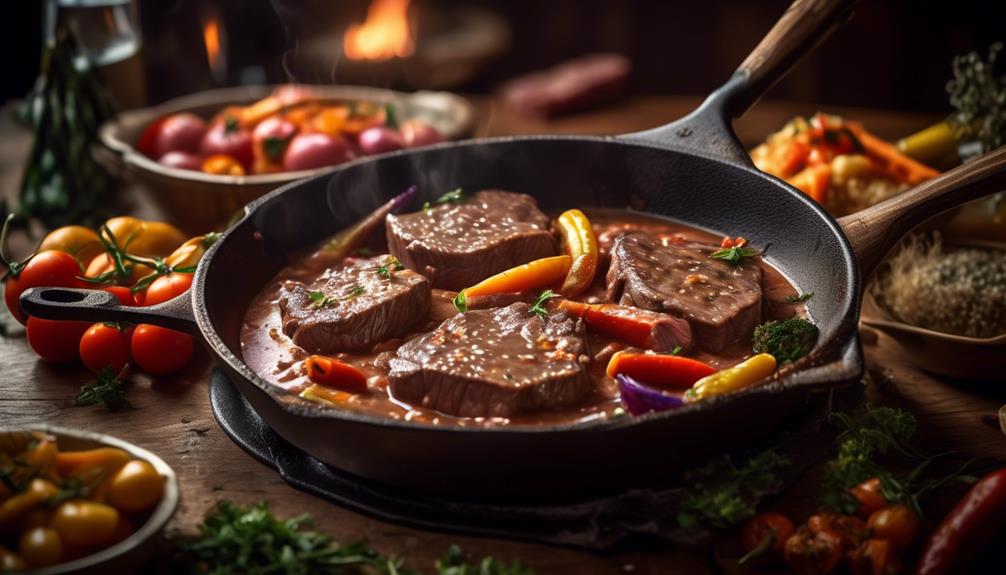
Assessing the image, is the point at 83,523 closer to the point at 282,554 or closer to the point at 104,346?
the point at 282,554

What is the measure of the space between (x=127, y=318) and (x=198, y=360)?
2.26 feet

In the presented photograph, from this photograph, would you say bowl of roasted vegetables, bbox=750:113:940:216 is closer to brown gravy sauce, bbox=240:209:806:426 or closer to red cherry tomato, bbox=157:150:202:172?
brown gravy sauce, bbox=240:209:806:426

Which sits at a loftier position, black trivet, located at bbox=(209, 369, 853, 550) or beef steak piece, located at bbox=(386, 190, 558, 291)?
beef steak piece, located at bbox=(386, 190, 558, 291)

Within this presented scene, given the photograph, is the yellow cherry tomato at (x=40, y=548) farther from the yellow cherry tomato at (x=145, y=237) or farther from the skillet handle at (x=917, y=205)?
the skillet handle at (x=917, y=205)

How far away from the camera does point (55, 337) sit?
379 cm

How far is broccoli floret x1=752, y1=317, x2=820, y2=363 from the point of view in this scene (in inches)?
129

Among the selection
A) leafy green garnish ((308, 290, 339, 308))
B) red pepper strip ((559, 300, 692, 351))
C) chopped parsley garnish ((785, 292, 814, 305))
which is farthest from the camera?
chopped parsley garnish ((785, 292, 814, 305))

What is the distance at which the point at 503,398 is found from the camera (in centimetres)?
297

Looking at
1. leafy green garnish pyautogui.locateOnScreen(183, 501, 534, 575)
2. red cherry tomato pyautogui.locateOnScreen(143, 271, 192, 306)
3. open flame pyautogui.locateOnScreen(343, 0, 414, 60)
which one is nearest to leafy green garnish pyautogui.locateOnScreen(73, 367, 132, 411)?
red cherry tomato pyautogui.locateOnScreen(143, 271, 192, 306)

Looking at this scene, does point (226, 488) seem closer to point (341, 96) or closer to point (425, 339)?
point (425, 339)

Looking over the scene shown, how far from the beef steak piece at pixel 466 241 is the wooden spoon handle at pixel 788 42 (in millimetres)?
1116

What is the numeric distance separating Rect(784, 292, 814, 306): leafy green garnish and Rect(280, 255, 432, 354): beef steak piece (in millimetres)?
1426

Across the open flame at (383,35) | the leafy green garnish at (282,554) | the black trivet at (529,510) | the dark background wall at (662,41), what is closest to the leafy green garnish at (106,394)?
the black trivet at (529,510)

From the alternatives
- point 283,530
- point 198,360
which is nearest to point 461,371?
point 283,530
